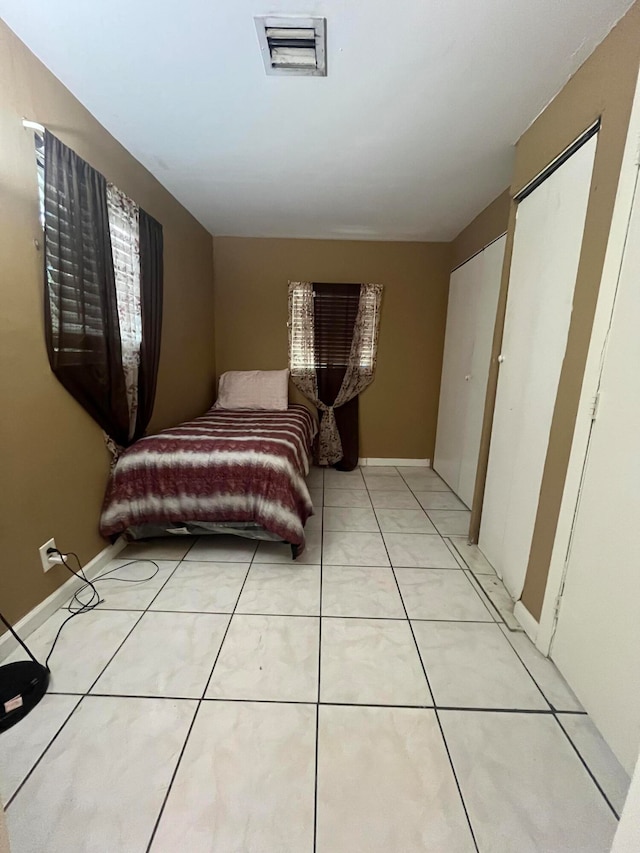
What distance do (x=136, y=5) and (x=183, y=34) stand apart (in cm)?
16

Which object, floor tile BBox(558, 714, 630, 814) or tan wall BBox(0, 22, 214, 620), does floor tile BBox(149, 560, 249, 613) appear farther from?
floor tile BBox(558, 714, 630, 814)

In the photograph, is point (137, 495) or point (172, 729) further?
point (137, 495)

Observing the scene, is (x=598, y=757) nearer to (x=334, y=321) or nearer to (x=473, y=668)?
(x=473, y=668)

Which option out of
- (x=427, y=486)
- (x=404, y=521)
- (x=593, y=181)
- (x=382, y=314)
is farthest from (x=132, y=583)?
(x=382, y=314)

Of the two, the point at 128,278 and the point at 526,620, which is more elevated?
the point at 128,278

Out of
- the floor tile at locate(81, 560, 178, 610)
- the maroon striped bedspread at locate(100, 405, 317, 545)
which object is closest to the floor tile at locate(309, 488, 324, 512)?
the maroon striped bedspread at locate(100, 405, 317, 545)

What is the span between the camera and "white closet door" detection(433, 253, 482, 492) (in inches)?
109

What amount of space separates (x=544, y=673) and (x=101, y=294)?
254cm

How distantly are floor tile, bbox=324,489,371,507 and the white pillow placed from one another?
37.6 inches

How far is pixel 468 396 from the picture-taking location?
2.71 metres

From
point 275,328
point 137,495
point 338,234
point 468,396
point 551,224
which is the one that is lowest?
point 137,495

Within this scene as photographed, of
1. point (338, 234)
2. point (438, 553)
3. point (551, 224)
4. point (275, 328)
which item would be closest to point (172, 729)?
point (438, 553)

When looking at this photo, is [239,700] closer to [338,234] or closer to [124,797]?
[124,797]

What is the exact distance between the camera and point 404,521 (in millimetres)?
2402
